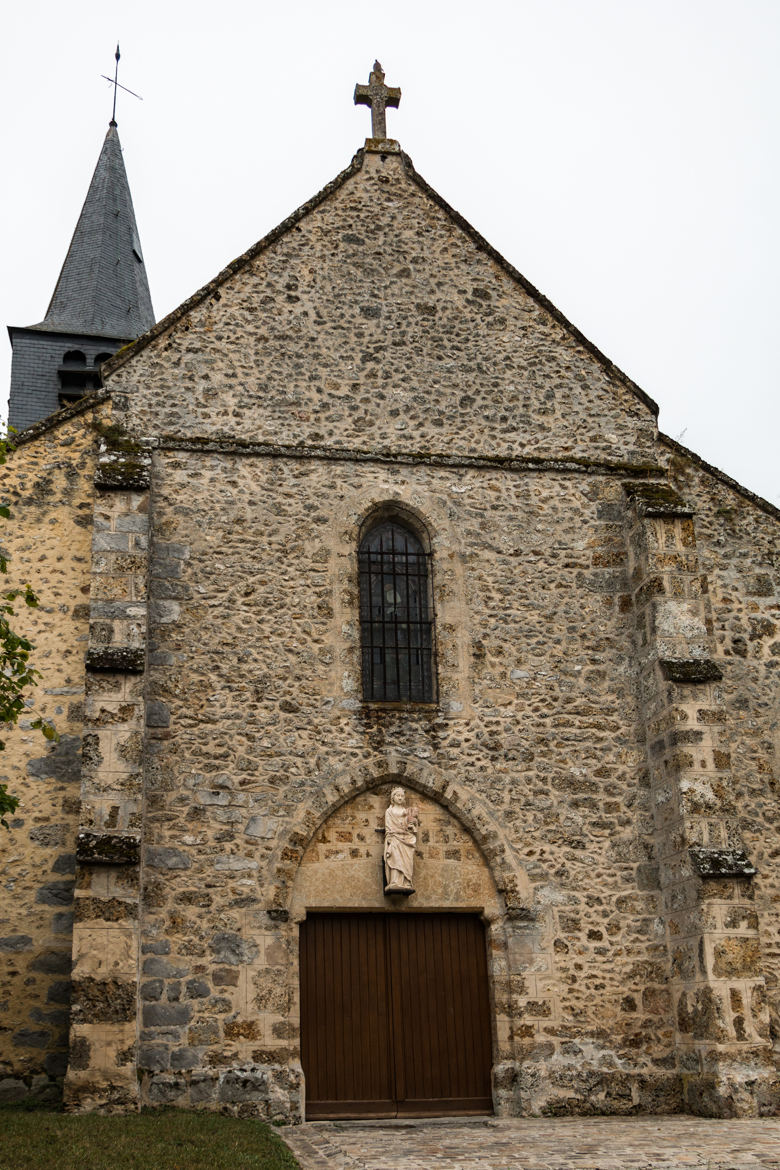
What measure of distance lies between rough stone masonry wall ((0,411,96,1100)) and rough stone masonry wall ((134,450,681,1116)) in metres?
0.75

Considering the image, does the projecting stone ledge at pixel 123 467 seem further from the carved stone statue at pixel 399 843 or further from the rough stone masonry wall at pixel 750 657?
the rough stone masonry wall at pixel 750 657

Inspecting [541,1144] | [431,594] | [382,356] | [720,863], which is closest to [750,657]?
[720,863]

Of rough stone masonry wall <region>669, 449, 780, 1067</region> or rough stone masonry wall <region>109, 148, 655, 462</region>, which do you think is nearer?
rough stone masonry wall <region>669, 449, 780, 1067</region>

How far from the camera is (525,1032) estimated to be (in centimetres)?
1071

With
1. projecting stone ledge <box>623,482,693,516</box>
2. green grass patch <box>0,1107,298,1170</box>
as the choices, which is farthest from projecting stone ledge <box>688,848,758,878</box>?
green grass patch <box>0,1107,298,1170</box>

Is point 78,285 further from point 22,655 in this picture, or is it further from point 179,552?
point 22,655

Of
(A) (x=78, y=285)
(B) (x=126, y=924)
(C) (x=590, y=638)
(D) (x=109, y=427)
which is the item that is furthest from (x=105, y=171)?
(B) (x=126, y=924)

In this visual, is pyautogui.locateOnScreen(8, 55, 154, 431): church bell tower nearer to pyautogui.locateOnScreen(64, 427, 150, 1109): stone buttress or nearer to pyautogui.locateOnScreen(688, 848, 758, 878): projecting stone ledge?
pyautogui.locateOnScreen(64, 427, 150, 1109): stone buttress

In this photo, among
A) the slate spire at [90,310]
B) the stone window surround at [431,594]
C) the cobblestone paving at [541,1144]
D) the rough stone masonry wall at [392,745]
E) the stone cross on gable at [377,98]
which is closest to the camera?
the cobblestone paving at [541,1144]

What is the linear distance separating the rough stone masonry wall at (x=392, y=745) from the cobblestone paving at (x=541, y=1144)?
628 mm

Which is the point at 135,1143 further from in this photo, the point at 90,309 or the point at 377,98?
the point at 90,309

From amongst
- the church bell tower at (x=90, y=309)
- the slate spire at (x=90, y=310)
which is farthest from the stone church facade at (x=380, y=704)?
the church bell tower at (x=90, y=309)

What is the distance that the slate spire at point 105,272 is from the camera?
22500 mm

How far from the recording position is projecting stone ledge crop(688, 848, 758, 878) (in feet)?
35.1
